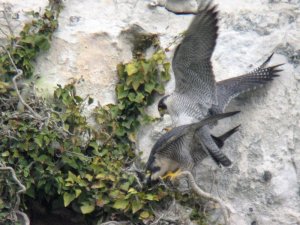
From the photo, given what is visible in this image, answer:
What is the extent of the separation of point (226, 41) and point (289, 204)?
4.06ft

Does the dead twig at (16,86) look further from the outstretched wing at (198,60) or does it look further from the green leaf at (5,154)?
the outstretched wing at (198,60)

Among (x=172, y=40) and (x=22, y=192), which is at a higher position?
(x=172, y=40)

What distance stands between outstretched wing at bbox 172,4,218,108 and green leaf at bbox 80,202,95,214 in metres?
0.96

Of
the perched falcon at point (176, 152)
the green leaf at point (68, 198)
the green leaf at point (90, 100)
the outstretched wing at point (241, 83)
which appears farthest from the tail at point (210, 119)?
the green leaf at point (68, 198)

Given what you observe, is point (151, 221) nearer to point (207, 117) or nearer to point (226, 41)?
point (207, 117)

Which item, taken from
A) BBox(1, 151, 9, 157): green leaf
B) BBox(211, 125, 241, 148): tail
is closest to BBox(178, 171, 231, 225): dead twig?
BBox(211, 125, 241, 148): tail

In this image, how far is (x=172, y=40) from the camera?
24.1 ft

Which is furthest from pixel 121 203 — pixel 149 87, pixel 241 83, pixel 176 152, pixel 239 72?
pixel 239 72

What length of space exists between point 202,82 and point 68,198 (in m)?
1.16

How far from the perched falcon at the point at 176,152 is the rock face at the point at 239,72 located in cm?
14

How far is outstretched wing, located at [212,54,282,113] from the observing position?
7002 mm

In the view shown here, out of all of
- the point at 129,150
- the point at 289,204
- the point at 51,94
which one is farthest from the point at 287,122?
the point at 51,94

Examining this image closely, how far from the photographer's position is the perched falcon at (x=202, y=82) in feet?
22.1

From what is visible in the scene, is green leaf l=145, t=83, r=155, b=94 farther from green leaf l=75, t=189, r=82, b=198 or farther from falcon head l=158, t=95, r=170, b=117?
green leaf l=75, t=189, r=82, b=198
